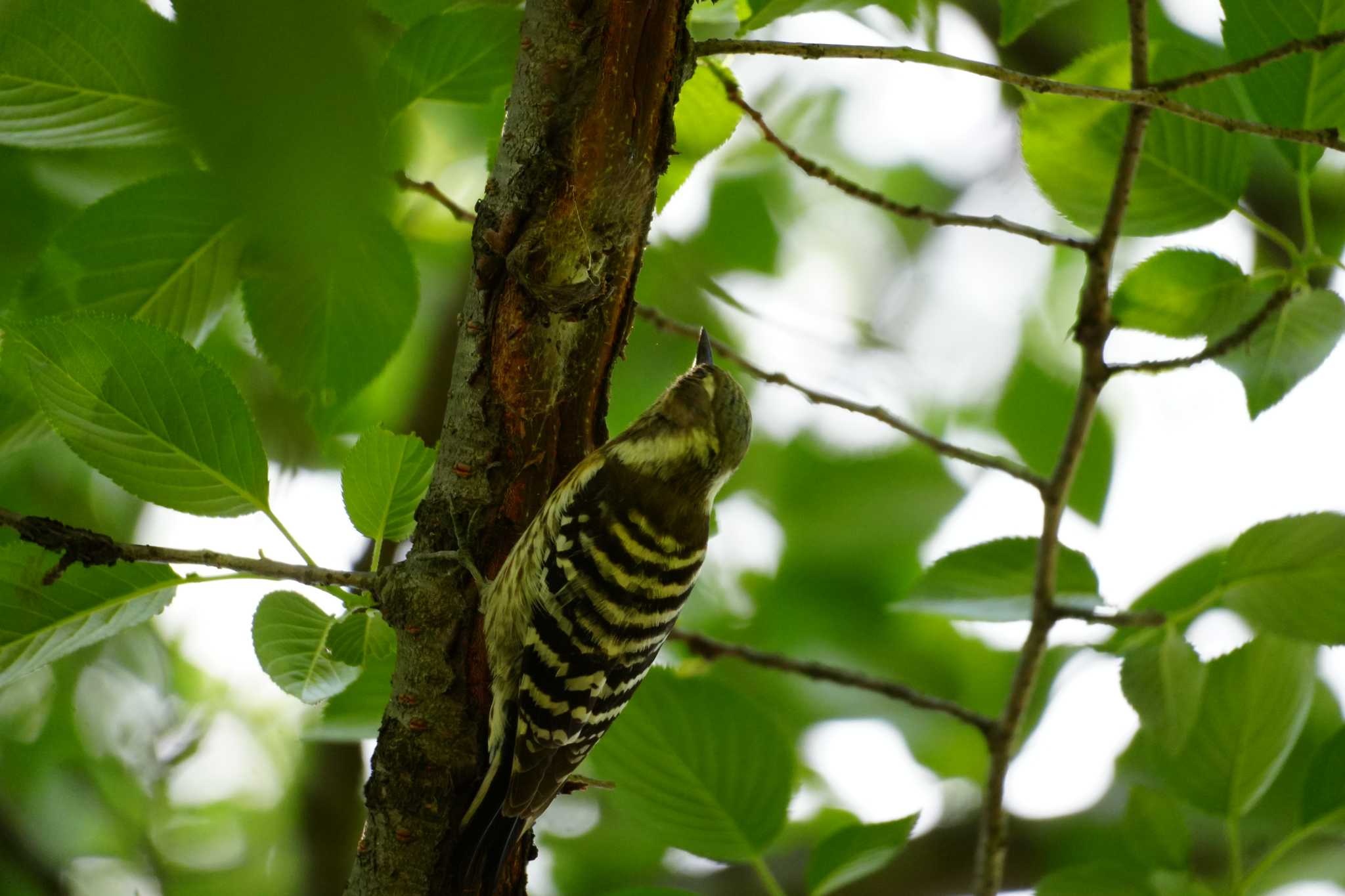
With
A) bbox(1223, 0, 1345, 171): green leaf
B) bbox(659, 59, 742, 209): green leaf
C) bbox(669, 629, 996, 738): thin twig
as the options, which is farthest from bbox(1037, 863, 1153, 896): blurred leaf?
bbox(659, 59, 742, 209): green leaf

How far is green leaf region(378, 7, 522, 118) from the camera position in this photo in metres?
1.27

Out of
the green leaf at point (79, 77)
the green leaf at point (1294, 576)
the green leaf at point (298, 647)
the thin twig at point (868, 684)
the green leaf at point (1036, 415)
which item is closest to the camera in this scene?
the green leaf at point (79, 77)

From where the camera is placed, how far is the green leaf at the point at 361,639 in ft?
4.01

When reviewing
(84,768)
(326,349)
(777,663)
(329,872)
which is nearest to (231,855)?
(84,768)

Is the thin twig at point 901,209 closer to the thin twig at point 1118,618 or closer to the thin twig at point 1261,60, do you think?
the thin twig at point 1261,60

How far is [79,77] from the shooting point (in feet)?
3.71

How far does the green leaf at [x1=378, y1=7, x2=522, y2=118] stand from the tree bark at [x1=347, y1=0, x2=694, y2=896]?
0.38 ft

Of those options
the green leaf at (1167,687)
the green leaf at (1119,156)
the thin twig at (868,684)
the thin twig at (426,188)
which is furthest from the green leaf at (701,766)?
the green leaf at (1119,156)

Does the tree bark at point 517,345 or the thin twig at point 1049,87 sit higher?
the thin twig at point 1049,87

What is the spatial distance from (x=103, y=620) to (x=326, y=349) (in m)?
0.37

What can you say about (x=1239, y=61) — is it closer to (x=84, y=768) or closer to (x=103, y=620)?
(x=103, y=620)

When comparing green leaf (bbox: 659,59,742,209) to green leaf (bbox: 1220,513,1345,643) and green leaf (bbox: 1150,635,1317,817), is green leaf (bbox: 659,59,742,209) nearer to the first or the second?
green leaf (bbox: 1220,513,1345,643)

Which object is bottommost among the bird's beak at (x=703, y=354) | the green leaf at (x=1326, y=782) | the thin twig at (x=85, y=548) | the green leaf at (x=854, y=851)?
the green leaf at (x=854, y=851)

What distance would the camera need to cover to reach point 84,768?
2.71m
